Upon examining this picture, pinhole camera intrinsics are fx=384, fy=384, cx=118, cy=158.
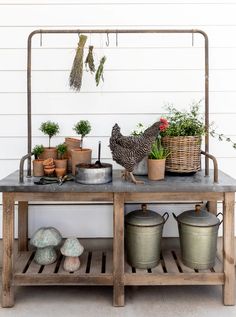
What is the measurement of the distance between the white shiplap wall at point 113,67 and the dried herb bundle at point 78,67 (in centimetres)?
24

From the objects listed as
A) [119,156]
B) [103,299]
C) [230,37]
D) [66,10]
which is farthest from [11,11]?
[103,299]

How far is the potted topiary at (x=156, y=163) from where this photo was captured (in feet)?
8.15

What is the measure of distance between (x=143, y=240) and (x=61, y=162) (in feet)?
2.47

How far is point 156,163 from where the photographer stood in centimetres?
248

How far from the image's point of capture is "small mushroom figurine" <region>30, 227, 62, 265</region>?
2.55 m

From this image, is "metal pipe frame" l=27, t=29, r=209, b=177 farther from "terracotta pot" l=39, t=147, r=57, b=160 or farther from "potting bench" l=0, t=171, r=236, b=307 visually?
"potting bench" l=0, t=171, r=236, b=307

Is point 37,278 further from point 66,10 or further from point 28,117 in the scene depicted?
point 66,10

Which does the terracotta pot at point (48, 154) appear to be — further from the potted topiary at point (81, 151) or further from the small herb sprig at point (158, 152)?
the small herb sprig at point (158, 152)

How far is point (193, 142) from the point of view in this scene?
254cm

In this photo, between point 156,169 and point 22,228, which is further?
point 22,228

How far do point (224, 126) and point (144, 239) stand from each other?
3.54 feet

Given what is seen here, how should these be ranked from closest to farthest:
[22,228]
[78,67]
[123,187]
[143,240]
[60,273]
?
[123,187] → [60,273] → [143,240] → [78,67] → [22,228]

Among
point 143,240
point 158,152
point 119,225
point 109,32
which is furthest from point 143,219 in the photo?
point 109,32

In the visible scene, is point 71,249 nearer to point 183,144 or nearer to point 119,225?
point 119,225
